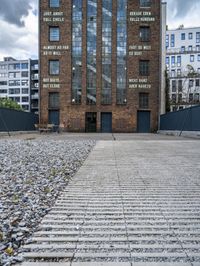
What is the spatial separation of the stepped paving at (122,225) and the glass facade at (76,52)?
28.1 m

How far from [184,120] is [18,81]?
81.6 metres

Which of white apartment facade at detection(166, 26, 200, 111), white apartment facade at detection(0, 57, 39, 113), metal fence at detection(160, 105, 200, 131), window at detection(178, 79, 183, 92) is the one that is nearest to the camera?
metal fence at detection(160, 105, 200, 131)

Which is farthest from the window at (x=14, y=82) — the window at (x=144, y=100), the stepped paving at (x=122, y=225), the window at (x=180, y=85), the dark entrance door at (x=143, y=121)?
the stepped paving at (x=122, y=225)

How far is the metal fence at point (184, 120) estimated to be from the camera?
19.8m

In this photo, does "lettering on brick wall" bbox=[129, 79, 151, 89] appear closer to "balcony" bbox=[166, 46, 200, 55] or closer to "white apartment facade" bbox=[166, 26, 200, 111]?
"white apartment facade" bbox=[166, 26, 200, 111]

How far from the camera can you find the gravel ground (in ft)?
9.21

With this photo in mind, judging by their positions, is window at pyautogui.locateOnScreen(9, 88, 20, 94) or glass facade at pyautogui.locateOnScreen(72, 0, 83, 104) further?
window at pyautogui.locateOnScreen(9, 88, 20, 94)

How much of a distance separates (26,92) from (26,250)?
310 ft

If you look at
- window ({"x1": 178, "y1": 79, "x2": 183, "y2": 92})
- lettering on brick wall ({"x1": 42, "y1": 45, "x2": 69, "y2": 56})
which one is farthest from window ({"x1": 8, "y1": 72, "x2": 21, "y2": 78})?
lettering on brick wall ({"x1": 42, "y1": 45, "x2": 69, "y2": 56})

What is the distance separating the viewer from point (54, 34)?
3344 cm

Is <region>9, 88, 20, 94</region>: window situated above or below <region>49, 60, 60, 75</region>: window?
above

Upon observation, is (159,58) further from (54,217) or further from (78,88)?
(54,217)

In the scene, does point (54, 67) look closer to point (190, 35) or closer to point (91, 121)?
point (91, 121)

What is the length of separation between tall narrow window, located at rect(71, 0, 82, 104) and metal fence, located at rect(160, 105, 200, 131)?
32.4 feet
